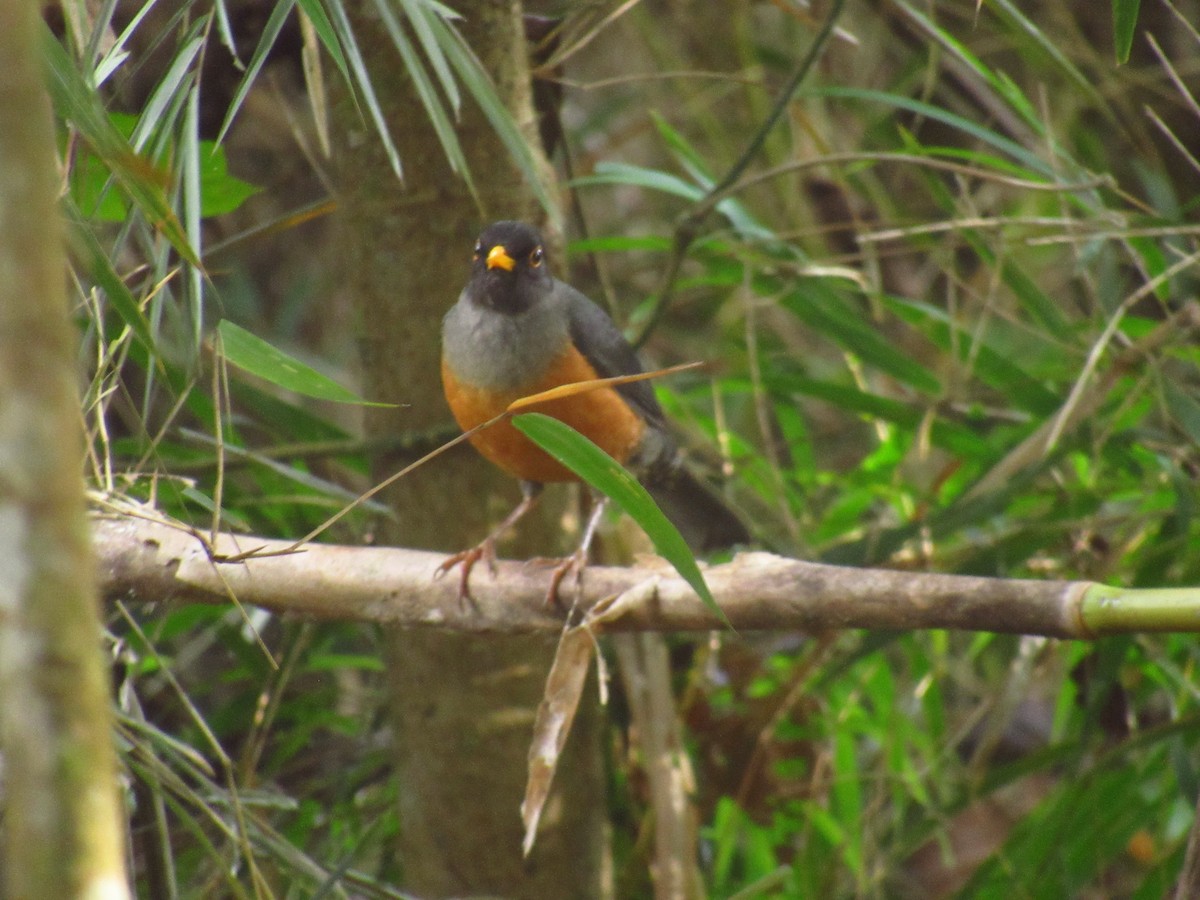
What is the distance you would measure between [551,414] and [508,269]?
43 centimetres

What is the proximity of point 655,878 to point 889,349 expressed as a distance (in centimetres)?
169

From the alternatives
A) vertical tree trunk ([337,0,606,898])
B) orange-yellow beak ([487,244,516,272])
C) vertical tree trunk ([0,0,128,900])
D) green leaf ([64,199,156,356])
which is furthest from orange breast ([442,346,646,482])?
vertical tree trunk ([0,0,128,900])

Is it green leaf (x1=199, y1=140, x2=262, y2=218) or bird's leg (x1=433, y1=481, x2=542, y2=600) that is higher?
green leaf (x1=199, y1=140, x2=262, y2=218)

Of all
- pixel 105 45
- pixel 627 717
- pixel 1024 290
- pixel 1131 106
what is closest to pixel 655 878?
pixel 627 717

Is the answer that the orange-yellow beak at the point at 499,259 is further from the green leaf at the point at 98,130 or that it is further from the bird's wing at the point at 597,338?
the green leaf at the point at 98,130

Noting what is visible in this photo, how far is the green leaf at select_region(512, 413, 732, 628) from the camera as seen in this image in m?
1.87

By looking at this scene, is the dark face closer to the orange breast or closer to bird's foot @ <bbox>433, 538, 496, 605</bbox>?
the orange breast

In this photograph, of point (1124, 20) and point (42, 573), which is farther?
point (1124, 20)

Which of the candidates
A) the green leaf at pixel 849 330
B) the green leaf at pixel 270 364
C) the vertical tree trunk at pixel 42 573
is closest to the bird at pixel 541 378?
the green leaf at pixel 849 330

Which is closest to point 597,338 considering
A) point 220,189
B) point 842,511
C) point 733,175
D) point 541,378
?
point 541,378

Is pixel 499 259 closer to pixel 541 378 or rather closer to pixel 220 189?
pixel 541 378

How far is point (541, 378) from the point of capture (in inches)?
139

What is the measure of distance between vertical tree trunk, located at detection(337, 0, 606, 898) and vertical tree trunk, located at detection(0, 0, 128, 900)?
246cm

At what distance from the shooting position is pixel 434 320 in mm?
3355
